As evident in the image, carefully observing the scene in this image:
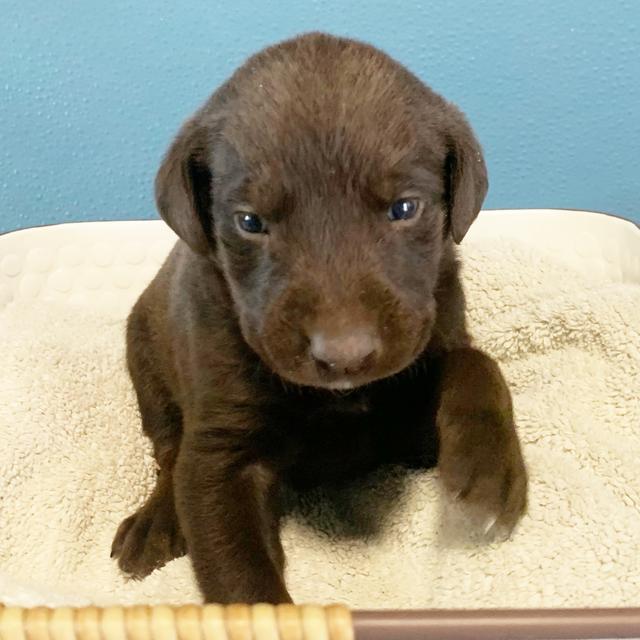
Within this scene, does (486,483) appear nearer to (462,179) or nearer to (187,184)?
(462,179)

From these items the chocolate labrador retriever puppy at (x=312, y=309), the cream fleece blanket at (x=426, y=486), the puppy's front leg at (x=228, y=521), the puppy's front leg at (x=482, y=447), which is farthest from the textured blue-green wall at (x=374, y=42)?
the puppy's front leg at (x=228, y=521)

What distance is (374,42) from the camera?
7.29 ft

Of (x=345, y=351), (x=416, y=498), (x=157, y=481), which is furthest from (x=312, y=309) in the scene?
(x=157, y=481)

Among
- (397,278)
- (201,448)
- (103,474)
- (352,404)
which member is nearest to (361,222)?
(397,278)

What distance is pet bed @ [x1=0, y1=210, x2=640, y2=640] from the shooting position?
89cm

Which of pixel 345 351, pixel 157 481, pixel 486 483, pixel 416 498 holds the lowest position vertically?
pixel 157 481

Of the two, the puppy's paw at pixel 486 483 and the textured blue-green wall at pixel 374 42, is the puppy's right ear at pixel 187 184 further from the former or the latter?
the textured blue-green wall at pixel 374 42

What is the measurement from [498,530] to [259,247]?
1.83 feet

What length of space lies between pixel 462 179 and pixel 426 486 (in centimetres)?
55

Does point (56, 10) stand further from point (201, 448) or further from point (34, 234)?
point (201, 448)

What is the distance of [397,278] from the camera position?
1.15 metres

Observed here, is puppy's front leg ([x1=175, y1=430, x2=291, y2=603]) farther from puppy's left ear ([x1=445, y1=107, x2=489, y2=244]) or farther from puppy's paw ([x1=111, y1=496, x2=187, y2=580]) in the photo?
puppy's left ear ([x1=445, y1=107, x2=489, y2=244])

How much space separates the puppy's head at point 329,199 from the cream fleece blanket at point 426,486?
392mm

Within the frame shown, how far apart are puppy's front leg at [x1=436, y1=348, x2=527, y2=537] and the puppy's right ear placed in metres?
0.46
